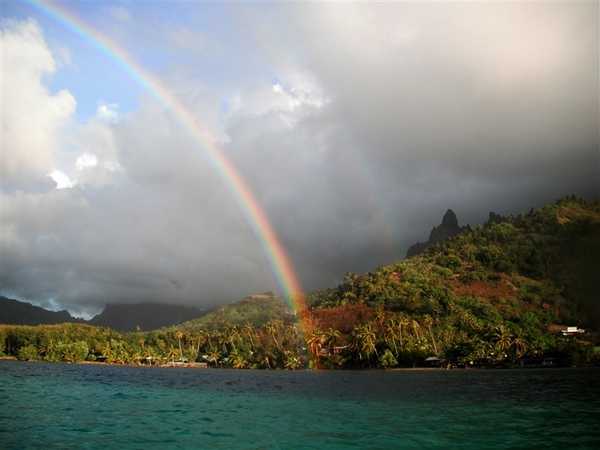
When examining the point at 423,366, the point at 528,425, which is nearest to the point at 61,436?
the point at 528,425

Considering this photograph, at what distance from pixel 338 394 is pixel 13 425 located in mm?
49924

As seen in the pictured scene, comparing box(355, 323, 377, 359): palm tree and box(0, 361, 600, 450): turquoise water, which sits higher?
box(355, 323, 377, 359): palm tree

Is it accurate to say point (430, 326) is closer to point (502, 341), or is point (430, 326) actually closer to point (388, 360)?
point (388, 360)

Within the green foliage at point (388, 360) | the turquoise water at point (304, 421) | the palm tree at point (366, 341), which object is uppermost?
the palm tree at point (366, 341)

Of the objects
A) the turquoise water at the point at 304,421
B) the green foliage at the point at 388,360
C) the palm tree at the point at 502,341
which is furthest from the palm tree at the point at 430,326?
the turquoise water at the point at 304,421

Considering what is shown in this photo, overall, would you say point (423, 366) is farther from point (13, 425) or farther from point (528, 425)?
point (13, 425)

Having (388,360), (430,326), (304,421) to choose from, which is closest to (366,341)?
(388,360)

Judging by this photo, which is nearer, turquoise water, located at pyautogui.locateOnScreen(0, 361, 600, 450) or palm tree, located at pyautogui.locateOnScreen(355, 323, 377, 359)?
turquoise water, located at pyautogui.locateOnScreen(0, 361, 600, 450)

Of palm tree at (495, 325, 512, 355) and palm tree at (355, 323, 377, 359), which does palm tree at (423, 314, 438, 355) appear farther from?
palm tree at (495, 325, 512, 355)

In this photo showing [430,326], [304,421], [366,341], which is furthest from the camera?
[430,326]

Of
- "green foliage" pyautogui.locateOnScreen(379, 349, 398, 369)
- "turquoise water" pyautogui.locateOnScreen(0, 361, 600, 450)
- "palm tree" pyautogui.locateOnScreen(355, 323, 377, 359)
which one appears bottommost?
"turquoise water" pyautogui.locateOnScreen(0, 361, 600, 450)

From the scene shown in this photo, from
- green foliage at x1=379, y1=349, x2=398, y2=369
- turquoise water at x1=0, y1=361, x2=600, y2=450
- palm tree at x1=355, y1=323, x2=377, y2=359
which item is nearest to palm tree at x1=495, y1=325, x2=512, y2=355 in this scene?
green foliage at x1=379, y1=349, x2=398, y2=369

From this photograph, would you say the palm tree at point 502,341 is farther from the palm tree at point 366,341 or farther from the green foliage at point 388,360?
the palm tree at point 366,341

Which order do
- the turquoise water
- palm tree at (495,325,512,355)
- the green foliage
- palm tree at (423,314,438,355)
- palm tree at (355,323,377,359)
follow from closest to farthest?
the turquoise water
palm tree at (495,325,512,355)
the green foliage
palm tree at (355,323,377,359)
palm tree at (423,314,438,355)
